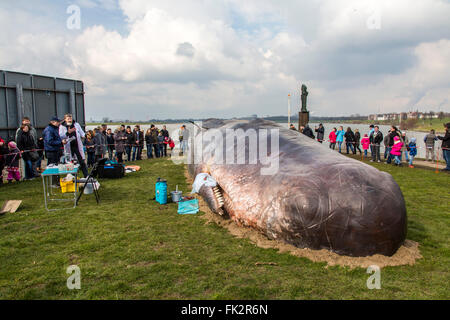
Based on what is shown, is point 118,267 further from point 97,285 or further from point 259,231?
point 259,231

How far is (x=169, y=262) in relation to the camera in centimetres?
473

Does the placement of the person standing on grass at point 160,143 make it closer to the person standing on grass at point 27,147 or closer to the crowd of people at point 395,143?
the person standing on grass at point 27,147

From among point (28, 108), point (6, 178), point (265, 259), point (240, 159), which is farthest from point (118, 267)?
point (28, 108)

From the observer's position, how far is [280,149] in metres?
6.34

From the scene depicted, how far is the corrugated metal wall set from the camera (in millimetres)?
13406

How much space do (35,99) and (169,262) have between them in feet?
46.1

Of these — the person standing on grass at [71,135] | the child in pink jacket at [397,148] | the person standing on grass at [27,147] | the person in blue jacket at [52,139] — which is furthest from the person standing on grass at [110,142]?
the child in pink jacket at [397,148]

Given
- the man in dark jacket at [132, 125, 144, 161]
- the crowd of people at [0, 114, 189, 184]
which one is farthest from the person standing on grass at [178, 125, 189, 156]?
the crowd of people at [0, 114, 189, 184]

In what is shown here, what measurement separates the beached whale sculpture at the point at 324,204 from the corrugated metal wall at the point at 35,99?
1286 cm

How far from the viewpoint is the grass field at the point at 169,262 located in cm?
389

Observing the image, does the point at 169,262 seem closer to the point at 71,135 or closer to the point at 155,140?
the point at 71,135

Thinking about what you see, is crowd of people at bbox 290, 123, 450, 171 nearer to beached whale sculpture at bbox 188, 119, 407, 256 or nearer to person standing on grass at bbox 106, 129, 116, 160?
beached whale sculpture at bbox 188, 119, 407, 256

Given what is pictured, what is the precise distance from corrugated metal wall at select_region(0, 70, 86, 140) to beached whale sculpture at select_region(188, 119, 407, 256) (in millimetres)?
12861
